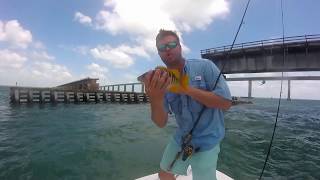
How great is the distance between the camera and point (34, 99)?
108 ft

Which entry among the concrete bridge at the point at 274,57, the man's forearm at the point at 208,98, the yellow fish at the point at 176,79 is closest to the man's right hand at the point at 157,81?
the yellow fish at the point at 176,79

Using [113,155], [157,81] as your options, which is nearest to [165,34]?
[157,81]

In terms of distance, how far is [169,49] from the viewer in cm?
253

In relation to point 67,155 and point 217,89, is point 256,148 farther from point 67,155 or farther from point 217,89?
point 217,89

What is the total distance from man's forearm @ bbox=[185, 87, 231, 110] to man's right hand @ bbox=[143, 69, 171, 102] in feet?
0.77

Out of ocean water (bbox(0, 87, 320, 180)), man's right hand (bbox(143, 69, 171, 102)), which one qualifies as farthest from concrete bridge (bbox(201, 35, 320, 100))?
man's right hand (bbox(143, 69, 171, 102))

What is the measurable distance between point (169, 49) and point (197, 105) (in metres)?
0.68

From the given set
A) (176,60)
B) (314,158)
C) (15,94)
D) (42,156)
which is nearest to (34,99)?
(15,94)

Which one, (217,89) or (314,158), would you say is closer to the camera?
(217,89)

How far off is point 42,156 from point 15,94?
2632 cm

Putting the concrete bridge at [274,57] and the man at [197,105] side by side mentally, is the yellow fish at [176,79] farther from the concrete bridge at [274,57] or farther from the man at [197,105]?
the concrete bridge at [274,57]

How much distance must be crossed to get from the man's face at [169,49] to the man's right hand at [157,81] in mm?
461

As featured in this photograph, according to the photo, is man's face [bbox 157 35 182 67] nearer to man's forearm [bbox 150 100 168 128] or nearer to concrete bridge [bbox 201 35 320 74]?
man's forearm [bbox 150 100 168 128]

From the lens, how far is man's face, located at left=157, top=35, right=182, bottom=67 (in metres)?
2.53
